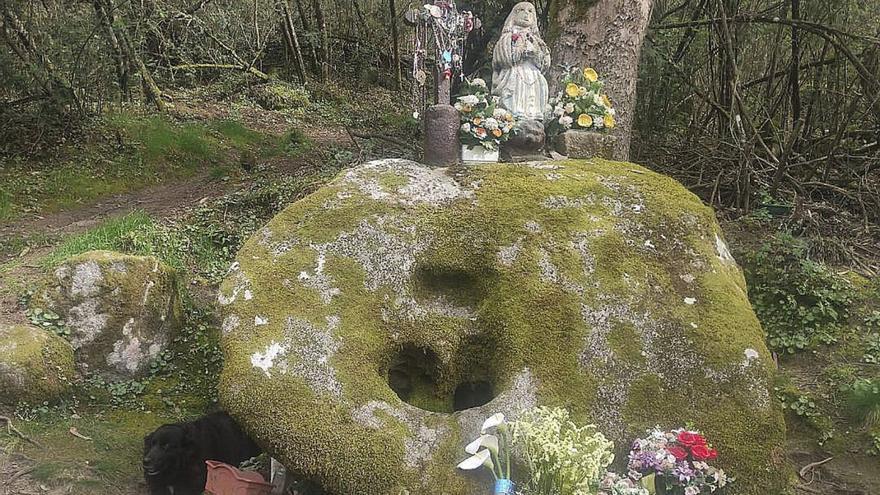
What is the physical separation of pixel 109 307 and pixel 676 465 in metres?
3.72

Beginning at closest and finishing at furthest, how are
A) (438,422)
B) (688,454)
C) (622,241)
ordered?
(688,454)
(438,422)
(622,241)

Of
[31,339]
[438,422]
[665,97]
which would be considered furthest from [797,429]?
[665,97]

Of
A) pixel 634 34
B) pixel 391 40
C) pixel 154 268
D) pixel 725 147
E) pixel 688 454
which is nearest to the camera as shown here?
pixel 688 454

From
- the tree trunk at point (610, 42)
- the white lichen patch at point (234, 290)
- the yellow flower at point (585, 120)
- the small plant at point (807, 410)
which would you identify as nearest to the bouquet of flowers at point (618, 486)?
the white lichen patch at point (234, 290)

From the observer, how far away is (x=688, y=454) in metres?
2.85

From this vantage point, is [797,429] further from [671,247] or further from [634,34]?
[634,34]

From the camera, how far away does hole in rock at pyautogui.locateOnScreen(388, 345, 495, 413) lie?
3.52m

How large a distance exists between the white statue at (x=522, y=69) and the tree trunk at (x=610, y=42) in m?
0.96

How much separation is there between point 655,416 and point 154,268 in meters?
3.55

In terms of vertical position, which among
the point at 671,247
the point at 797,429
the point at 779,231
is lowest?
the point at 797,429

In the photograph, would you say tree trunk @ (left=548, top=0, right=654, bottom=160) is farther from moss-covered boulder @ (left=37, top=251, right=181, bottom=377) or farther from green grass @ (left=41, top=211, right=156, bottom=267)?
green grass @ (left=41, top=211, right=156, bottom=267)

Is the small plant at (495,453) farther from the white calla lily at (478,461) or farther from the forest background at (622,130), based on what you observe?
the forest background at (622,130)

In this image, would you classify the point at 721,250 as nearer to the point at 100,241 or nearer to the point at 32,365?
the point at 32,365

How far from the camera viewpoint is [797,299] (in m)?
5.24
